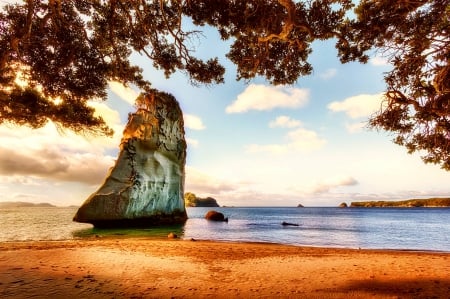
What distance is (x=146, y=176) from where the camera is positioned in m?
28.1

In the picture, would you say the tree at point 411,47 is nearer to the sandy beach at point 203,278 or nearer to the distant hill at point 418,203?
the sandy beach at point 203,278

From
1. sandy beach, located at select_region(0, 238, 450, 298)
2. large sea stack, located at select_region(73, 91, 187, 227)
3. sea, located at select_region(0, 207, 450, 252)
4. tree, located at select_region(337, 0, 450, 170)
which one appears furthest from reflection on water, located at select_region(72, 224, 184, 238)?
tree, located at select_region(337, 0, 450, 170)

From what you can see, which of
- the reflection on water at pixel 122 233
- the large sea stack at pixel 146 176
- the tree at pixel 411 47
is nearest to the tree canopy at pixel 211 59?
the tree at pixel 411 47

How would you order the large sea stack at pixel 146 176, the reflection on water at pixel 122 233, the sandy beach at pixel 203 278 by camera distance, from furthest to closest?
the large sea stack at pixel 146 176, the reflection on water at pixel 122 233, the sandy beach at pixel 203 278

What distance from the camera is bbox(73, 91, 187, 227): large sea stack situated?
24.5 m

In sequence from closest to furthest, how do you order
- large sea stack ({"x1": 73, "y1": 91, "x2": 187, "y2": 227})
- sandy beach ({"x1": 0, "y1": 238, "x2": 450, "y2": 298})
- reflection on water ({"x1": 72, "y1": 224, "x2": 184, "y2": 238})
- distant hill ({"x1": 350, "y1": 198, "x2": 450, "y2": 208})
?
sandy beach ({"x1": 0, "y1": 238, "x2": 450, "y2": 298}) < reflection on water ({"x1": 72, "y1": 224, "x2": 184, "y2": 238}) < large sea stack ({"x1": 73, "y1": 91, "x2": 187, "y2": 227}) < distant hill ({"x1": 350, "y1": 198, "x2": 450, "y2": 208})

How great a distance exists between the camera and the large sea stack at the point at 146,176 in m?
24.5

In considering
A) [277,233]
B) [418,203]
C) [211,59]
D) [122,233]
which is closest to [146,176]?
[122,233]

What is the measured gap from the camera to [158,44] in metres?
7.25

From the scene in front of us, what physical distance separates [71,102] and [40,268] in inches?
209

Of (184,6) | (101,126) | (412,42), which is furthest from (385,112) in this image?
(101,126)

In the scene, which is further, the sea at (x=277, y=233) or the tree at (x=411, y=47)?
the sea at (x=277, y=233)

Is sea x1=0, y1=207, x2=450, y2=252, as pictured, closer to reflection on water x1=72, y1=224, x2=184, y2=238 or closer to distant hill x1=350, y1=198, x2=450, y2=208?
reflection on water x1=72, y1=224, x2=184, y2=238

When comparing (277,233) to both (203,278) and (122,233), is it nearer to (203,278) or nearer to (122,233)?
(122,233)
